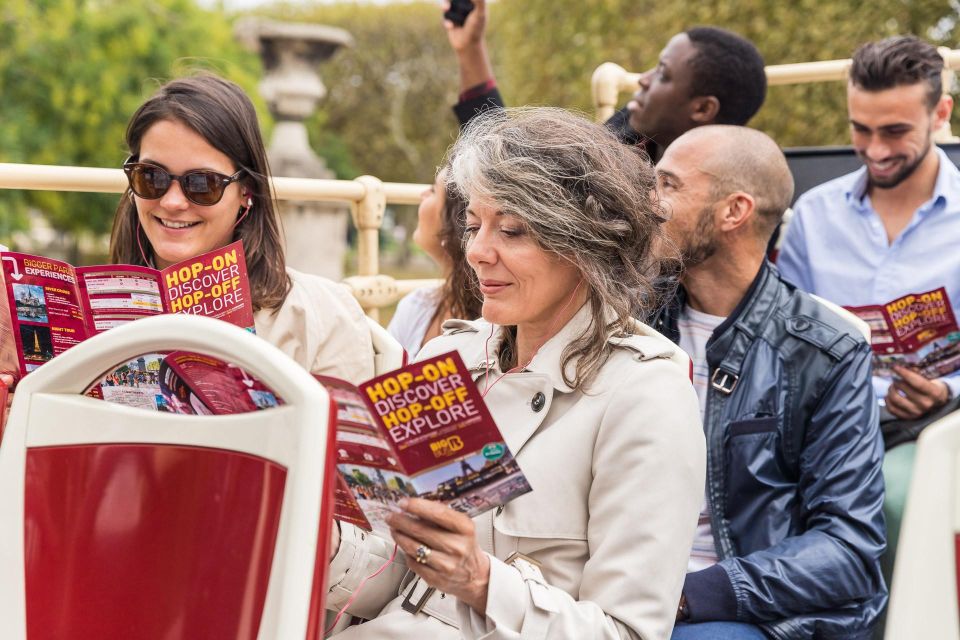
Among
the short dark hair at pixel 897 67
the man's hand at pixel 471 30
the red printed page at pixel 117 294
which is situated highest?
the man's hand at pixel 471 30

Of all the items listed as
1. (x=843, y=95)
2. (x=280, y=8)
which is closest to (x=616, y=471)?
(x=843, y=95)

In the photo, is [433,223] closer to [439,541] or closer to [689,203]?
[689,203]

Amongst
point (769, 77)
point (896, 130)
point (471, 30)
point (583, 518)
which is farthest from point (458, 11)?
point (583, 518)

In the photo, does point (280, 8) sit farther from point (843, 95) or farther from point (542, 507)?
point (542, 507)

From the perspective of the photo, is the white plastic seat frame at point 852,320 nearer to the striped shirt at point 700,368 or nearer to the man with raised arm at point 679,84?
the striped shirt at point 700,368

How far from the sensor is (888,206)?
12.4 ft

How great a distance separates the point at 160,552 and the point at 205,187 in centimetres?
124

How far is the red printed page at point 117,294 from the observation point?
7.09ft

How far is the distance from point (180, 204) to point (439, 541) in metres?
1.31

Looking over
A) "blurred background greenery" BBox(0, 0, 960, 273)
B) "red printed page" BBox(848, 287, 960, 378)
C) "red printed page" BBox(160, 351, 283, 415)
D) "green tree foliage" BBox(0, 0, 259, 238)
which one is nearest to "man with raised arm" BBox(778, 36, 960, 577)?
"red printed page" BBox(848, 287, 960, 378)

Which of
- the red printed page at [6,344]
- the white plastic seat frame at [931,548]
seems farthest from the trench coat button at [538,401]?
the red printed page at [6,344]

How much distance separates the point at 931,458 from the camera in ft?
4.17

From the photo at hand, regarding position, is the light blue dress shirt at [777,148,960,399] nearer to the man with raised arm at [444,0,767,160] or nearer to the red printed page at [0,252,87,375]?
the man with raised arm at [444,0,767,160]

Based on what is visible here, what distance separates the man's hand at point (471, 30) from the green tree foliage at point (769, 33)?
3802mm
